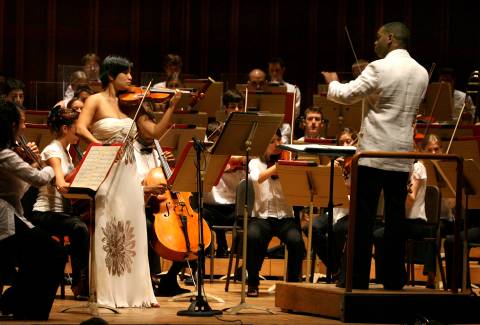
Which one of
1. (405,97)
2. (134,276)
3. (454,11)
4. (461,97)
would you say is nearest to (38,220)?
(134,276)

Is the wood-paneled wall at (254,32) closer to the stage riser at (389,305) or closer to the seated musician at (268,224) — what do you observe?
the seated musician at (268,224)

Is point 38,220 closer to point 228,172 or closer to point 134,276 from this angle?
point 134,276

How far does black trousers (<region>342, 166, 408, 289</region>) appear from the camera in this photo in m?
4.90

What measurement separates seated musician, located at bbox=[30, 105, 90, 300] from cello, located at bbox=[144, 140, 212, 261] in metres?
0.46

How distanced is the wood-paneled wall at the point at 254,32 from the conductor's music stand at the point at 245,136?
586 centimetres

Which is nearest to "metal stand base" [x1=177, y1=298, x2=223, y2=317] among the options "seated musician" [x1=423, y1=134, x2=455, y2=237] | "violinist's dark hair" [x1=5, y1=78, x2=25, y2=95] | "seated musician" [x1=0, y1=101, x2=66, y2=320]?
"seated musician" [x1=0, y1=101, x2=66, y2=320]

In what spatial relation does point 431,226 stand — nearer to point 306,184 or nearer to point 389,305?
point 306,184

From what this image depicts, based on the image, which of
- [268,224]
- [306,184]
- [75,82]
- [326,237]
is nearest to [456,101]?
[326,237]

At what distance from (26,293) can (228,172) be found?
3023mm

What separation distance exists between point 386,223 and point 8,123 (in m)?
1.96

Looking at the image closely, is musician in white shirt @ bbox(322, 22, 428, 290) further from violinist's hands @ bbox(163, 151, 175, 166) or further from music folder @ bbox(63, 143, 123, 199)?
violinist's hands @ bbox(163, 151, 175, 166)

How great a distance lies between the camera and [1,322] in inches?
178

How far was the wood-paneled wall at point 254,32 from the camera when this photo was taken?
10.9 meters

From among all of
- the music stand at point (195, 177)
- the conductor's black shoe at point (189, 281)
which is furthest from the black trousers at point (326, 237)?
the music stand at point (195, 177)
